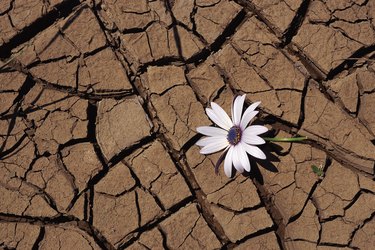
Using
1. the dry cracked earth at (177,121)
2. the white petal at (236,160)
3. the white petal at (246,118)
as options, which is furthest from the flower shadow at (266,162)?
the white petal at (246,118)

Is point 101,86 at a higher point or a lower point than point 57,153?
higher

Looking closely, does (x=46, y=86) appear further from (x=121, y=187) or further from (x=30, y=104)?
(x=121, y=187)

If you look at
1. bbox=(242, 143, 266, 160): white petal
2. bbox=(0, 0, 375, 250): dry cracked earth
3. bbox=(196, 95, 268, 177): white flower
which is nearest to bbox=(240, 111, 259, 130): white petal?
bbox=(196, 95, 268, 177): white flower

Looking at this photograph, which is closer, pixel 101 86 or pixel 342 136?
pixel 342 136

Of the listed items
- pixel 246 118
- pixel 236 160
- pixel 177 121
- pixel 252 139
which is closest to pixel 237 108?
pixel 246 118

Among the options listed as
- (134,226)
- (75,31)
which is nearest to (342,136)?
(134,226)

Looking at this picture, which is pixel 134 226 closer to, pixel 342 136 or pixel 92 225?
pixel 92 225

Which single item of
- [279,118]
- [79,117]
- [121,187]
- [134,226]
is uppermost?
[79,117]
